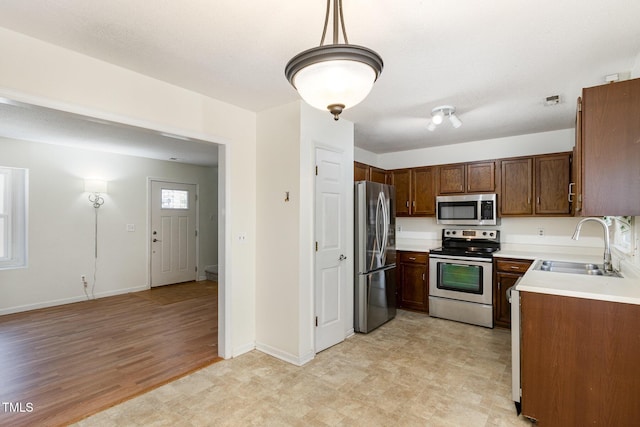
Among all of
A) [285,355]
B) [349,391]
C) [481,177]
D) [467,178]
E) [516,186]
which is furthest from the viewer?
[467,178]

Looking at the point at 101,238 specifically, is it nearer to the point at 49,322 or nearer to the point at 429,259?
the point at 49,322

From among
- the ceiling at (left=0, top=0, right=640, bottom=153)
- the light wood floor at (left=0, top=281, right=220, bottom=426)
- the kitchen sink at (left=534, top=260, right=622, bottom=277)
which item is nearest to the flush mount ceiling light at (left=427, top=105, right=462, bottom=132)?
the ceiling at (left=0, top=0, right=640, bottom=153)

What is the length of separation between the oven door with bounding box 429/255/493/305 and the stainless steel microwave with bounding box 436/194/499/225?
2.20 feet

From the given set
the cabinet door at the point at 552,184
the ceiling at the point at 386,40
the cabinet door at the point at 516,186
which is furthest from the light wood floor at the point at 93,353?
the cabinet door at the point at 552,184

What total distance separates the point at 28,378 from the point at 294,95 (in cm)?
333

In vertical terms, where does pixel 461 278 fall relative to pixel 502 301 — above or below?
above

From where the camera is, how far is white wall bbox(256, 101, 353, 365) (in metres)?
2.90

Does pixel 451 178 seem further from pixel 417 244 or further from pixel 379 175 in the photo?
pixel 417 244

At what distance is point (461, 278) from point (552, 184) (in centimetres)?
160

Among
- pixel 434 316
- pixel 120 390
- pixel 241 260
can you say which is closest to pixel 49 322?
pixel 120 390

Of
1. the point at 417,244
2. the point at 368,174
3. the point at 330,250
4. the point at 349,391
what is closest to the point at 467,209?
the point at 417,244

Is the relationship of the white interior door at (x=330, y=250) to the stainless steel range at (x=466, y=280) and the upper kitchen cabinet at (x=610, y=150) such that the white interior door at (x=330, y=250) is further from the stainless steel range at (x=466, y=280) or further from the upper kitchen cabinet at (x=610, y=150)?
the upper kitchen cabinet at (x=610, y=150)

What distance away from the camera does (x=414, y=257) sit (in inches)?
174

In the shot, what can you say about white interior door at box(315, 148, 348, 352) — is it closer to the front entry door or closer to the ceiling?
the front entry door
